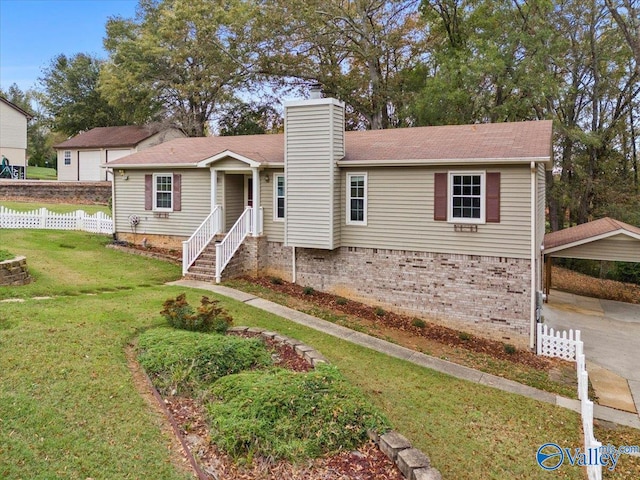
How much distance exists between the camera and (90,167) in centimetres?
3244

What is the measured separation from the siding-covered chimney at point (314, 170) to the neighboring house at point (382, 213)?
3cm

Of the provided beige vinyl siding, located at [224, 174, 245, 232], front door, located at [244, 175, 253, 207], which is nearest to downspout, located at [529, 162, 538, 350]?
front door, located at [244, 175, 253, 207]

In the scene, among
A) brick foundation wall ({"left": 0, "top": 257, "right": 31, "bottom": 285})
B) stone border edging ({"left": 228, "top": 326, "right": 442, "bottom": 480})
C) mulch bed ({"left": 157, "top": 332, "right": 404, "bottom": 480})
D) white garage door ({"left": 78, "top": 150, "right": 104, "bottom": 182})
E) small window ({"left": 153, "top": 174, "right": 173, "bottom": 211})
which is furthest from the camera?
white garage door ({"left": 78, "top": 150, "right": 104, "bottom": 182})

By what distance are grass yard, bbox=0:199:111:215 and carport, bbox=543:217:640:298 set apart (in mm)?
20551

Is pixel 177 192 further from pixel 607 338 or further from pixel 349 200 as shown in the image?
pixel 607 338

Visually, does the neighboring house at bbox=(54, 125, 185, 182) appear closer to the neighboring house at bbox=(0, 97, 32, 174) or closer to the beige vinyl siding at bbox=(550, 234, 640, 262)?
the neighboring house at bbox=(0, 97, 32, 174)

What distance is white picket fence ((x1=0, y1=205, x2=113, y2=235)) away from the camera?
18.8 m

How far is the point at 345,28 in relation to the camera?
26891 mm

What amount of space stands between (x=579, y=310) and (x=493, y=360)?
760cm

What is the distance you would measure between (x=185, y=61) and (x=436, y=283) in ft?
82.7

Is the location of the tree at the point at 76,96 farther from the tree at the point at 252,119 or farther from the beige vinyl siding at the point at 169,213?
the beige vinyl siding at the point at 169,213

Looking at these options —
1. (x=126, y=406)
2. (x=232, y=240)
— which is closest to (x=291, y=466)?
(x=126, y=406)

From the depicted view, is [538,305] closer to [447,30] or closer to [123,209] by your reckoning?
[123,209]

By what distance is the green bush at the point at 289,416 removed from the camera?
4.86 meters
